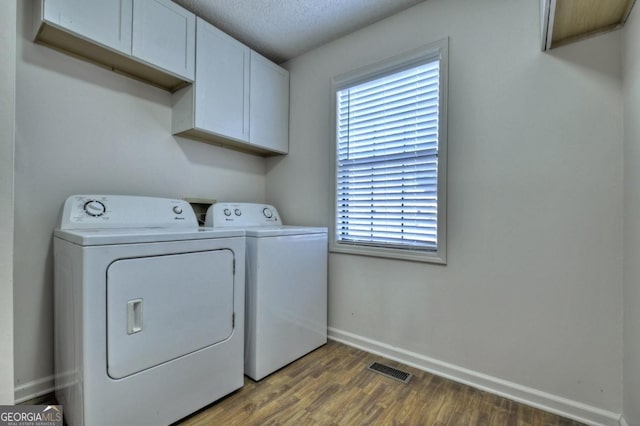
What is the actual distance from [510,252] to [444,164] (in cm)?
65

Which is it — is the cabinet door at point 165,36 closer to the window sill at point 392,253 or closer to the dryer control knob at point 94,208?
the dryer control knob at point 94,208

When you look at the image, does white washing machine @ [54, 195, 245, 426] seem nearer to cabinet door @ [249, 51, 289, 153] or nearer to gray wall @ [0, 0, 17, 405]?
gray wall @ [0, 0, 17, 405]

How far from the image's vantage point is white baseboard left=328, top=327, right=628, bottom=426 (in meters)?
1.42

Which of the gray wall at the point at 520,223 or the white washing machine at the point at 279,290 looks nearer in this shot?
the gray wall at the point at 520,223

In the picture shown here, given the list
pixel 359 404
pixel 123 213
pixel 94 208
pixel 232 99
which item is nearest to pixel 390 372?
pixel 359 404

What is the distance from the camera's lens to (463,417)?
1474 mm

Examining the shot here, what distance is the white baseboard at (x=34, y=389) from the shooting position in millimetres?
1521

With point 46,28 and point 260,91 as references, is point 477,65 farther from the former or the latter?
point 46,28

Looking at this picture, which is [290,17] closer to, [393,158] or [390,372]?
[393,158]

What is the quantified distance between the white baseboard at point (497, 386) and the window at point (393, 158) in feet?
2.23

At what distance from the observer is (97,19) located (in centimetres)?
153

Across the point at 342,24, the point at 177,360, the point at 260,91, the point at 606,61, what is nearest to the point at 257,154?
the point at 260,91

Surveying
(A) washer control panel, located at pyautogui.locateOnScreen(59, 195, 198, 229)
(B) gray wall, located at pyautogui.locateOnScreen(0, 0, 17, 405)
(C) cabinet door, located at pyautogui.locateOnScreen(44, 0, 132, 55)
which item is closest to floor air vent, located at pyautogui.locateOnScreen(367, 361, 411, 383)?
(A) washer control panel, located at pyautogui.locateOnScreen(59, 195, 198, 229)

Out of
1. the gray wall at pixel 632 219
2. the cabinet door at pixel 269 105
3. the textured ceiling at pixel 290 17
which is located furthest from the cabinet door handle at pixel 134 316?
the gray wall at pixel 632 219
